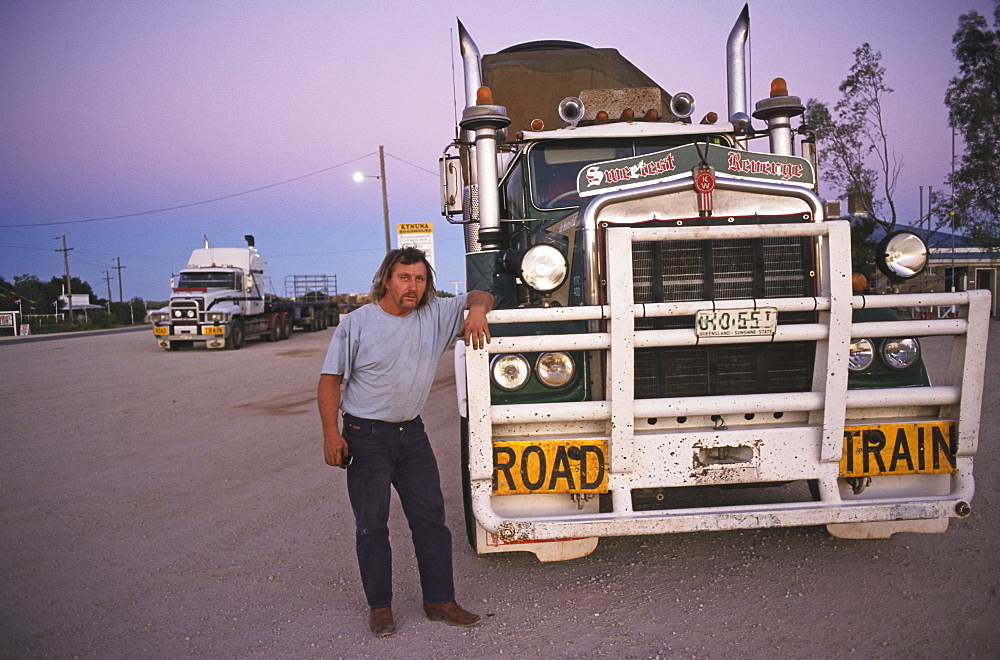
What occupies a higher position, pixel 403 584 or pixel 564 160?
pixel 564 160

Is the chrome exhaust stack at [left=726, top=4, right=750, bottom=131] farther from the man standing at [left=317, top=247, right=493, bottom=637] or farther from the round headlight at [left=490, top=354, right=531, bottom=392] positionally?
the man standing at [left=317, top=247, right=493, bottom=637]

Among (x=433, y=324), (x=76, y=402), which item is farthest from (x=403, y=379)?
(x=76, y=402)

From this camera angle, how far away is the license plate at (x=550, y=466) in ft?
11.6

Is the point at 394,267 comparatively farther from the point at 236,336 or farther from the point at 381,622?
the point at 236,336

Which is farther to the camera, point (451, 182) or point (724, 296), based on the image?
point (451, 182)

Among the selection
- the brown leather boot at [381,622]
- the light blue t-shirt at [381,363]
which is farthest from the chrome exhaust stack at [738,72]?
the brown leather boot at [381,622]

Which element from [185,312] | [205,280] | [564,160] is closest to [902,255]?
[564,160]

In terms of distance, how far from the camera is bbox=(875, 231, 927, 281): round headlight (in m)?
4.19

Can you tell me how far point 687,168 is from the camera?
13.0 ft

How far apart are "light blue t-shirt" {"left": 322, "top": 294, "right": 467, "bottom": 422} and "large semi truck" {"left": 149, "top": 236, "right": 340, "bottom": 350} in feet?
70.0

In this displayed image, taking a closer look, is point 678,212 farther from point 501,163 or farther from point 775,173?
point 501,163

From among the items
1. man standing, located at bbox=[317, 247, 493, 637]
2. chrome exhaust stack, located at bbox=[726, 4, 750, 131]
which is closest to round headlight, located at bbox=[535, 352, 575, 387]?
man standing, located at bbox=[317, 247, 493, 637]

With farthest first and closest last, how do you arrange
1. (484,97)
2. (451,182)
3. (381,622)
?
1. (451,182)
2. (484,97)
3. (381,622)

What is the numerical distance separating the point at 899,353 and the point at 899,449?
1.81 ft
